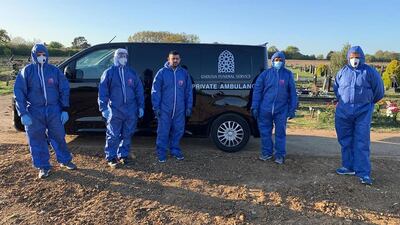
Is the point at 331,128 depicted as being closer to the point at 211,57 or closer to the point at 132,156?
the point at 211,57

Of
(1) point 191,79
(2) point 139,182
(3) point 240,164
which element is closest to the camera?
(2) point 139,182

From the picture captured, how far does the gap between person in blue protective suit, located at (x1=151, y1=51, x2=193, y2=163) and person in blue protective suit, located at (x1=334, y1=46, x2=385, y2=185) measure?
92.6 inches

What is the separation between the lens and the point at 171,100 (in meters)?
6.68

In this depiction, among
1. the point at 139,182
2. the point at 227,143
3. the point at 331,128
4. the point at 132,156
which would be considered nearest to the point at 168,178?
the point at 139,182

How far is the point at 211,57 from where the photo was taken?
750 cm

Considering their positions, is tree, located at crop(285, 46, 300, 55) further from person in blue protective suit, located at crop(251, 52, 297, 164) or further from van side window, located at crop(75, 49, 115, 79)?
van side window, located at crop(75, 49, 115, 79)

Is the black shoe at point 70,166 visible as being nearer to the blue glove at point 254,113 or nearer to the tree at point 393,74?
the blue glove at point 254,113

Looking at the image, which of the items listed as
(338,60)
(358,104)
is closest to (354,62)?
(358,104)

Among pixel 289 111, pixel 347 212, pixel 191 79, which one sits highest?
pixel 191 79

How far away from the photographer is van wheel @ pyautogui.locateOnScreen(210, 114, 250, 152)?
748cm

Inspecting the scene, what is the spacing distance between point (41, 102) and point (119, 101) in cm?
109

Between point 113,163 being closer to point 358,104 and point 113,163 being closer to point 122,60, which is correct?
point 122,60

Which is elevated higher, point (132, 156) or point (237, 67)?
point (237, 67)

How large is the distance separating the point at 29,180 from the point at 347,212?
4.25m
